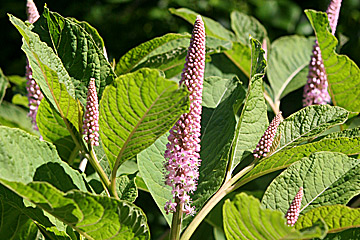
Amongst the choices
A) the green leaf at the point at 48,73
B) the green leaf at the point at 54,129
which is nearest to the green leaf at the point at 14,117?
the green leaf at the point at 54,129

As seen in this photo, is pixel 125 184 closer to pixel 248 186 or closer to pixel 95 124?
pixel 95 124

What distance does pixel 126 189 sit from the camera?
0.82 meters

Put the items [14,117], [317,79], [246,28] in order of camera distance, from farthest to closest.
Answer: [246,28] < [14,117] < [317,79]

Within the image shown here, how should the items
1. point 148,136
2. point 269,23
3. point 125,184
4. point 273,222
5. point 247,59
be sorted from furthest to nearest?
point 269,23
point 247,59
point 125,184
point 148,136
point 273,222

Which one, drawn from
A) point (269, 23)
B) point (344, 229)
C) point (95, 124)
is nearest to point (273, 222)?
point (344, 229)

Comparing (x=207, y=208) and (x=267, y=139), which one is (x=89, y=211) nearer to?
(x=207, y=208)

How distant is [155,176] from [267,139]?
0.75ft

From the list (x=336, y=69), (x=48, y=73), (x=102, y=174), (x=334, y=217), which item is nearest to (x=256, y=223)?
(x=334, y=217)

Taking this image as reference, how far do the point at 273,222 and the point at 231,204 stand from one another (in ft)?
0.22

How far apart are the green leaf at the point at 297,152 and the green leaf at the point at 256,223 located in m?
0.17

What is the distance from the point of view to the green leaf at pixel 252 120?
0.82m

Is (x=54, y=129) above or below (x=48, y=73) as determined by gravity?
below

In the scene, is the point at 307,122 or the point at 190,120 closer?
the point at 190,120

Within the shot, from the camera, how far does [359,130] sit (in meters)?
0.93
